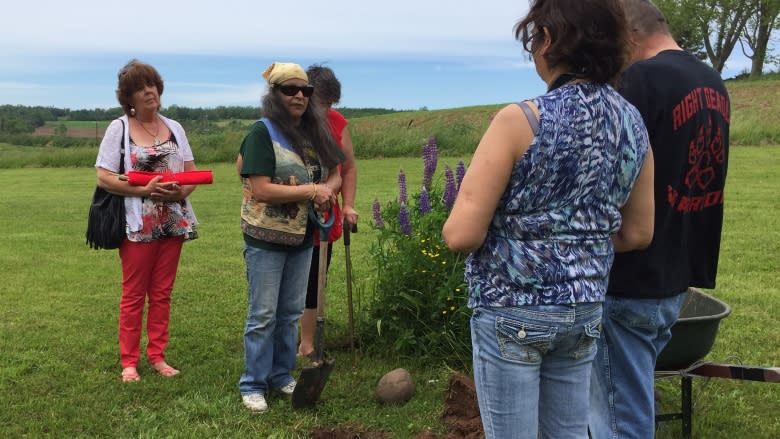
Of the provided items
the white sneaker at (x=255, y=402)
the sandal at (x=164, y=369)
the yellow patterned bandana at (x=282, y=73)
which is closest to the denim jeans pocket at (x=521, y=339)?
the yellow patterned bandana at (x=282, y=73)

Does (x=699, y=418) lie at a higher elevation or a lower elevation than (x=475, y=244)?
lower

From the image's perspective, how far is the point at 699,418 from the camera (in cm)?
407

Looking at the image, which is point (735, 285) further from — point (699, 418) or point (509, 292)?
point (509, 292)

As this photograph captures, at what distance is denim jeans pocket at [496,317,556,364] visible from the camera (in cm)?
198

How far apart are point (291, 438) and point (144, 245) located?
1.52m

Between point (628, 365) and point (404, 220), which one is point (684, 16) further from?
point (628, 365)

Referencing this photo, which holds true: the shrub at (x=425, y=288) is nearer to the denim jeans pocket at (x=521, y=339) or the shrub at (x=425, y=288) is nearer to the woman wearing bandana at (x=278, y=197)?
the woman wearing bandana at (x=278, y=197)

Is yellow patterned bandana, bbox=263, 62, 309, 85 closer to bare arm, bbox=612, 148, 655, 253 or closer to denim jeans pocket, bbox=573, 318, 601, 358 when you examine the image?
bare arm, bbox=612, 148, 655, 253

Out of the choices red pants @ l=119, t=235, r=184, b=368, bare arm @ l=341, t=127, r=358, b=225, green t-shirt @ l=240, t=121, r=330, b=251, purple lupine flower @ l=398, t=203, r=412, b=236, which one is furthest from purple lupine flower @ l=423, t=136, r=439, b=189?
red pants @ l=119, t=235, r=184, b=368

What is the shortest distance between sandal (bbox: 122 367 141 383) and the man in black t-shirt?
9.74 feet

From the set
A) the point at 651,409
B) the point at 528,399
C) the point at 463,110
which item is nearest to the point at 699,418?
the point at 651,409

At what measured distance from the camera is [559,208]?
1.95 metres

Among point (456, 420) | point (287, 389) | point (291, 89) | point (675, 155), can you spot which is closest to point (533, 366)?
point (675, 155)

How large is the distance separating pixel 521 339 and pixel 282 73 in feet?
7.77
